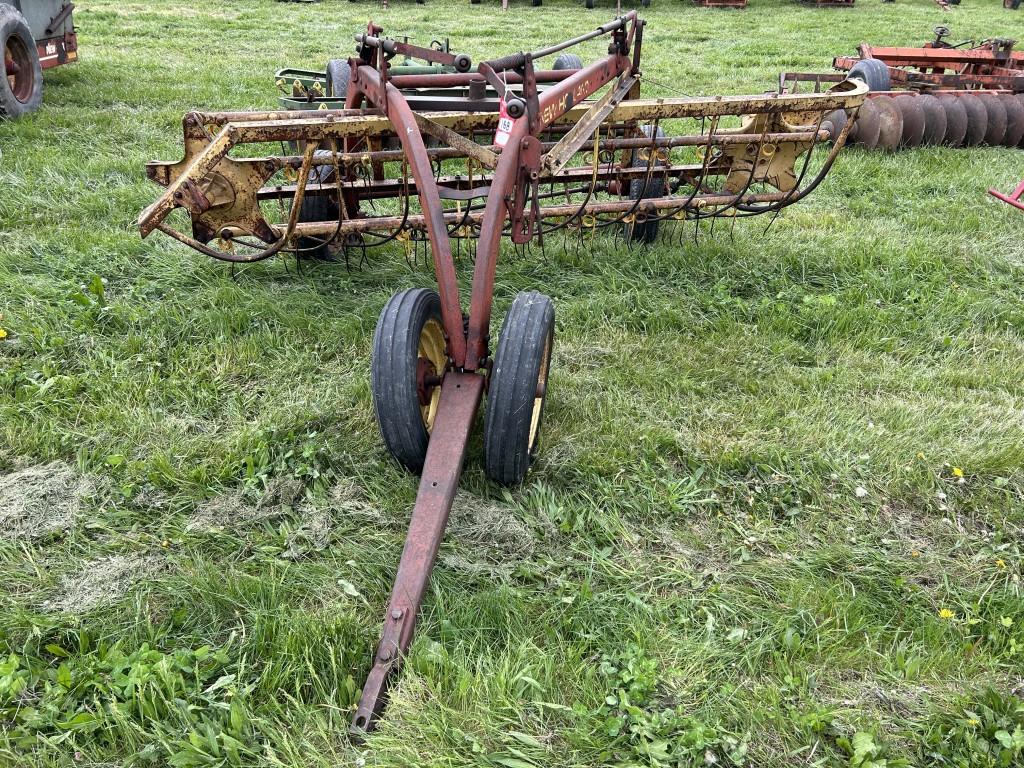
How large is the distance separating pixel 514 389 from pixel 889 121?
20.3 ft

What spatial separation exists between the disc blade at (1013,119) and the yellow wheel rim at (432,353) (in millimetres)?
7302

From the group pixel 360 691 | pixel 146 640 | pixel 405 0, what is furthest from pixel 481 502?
pixel 405 0

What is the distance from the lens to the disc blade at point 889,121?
7023 mm

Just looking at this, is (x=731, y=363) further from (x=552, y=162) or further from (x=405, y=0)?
(x=405, y=0)

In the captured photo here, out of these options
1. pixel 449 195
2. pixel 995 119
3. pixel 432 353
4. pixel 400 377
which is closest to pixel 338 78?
pixel 449 195

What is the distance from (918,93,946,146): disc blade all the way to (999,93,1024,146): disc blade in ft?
2.73

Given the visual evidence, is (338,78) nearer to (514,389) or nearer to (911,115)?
(514,389)

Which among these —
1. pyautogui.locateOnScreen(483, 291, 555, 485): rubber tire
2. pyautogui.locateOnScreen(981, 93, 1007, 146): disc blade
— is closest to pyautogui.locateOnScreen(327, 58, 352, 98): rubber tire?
pyautogui.locateOnScreen(483, 291, 555, 485): rubber tire

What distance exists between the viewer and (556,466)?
10.1 ft

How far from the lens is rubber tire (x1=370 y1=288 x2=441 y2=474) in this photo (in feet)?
8.74

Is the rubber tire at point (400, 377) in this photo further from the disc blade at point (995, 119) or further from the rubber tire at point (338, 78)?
the disc blade at point (995, 119)

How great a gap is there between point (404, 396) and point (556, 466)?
2.50 ft

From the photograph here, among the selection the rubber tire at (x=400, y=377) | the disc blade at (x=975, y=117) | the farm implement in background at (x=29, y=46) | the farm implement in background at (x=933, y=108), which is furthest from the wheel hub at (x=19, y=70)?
the disc blade at (x=975, y=117)

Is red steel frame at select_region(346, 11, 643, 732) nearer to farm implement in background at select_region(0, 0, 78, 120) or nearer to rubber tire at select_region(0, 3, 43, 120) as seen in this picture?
rubber tire at select_region(0, 3, 43, 120)
